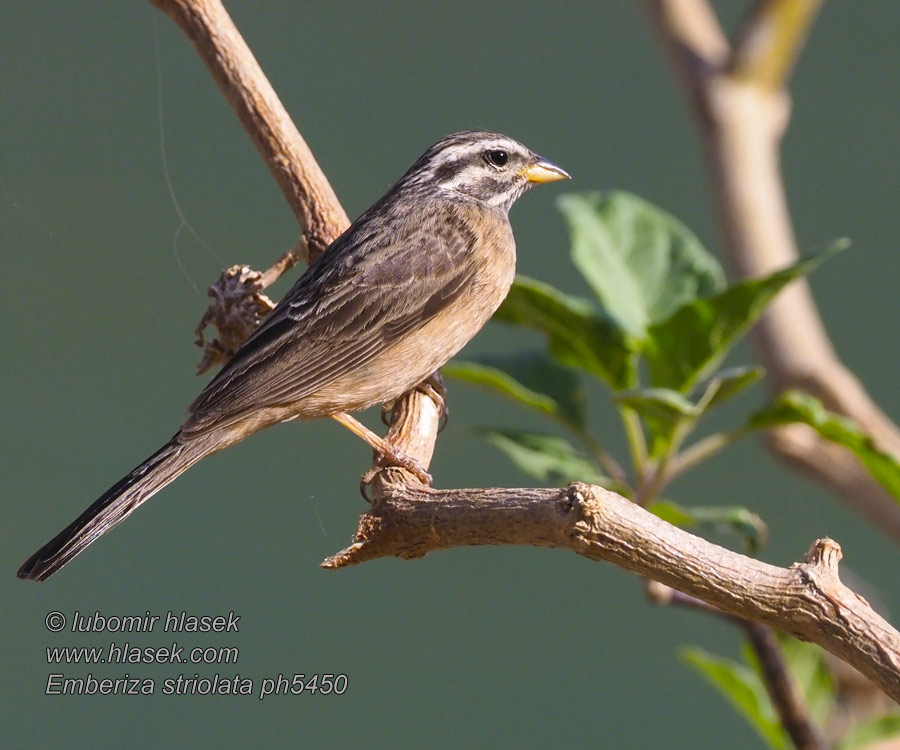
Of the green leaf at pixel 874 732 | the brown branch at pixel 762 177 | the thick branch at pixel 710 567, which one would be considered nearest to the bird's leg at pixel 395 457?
the thick branch at pixel 710 567

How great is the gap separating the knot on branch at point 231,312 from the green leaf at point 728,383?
55.4 inches

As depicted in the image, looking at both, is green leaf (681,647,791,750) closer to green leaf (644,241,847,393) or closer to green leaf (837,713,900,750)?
green leaf (837,713,900,750)

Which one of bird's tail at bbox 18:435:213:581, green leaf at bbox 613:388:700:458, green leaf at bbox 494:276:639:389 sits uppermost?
green leaf at bbox 494:276:639:389

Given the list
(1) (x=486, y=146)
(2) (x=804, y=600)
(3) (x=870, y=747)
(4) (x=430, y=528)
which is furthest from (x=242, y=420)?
(3) (x=870, y=747)

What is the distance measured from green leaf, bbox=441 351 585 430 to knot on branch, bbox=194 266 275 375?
66 cm

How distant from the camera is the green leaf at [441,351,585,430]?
11.6 feet

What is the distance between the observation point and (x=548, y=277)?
21.5 feet

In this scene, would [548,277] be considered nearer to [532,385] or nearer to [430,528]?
[532,385]

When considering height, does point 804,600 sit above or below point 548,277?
below

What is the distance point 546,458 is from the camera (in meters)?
3.58

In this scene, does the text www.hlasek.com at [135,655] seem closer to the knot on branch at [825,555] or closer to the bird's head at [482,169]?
the bird's head at [482,169]

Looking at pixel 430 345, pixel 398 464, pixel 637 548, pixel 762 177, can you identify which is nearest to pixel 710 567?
pixel 637 548

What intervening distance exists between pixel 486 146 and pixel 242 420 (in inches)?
50.9

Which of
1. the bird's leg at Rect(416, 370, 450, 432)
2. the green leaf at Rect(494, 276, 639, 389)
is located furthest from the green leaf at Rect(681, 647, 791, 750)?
the bird's leg at Rect(416, 370, 450, 432)
